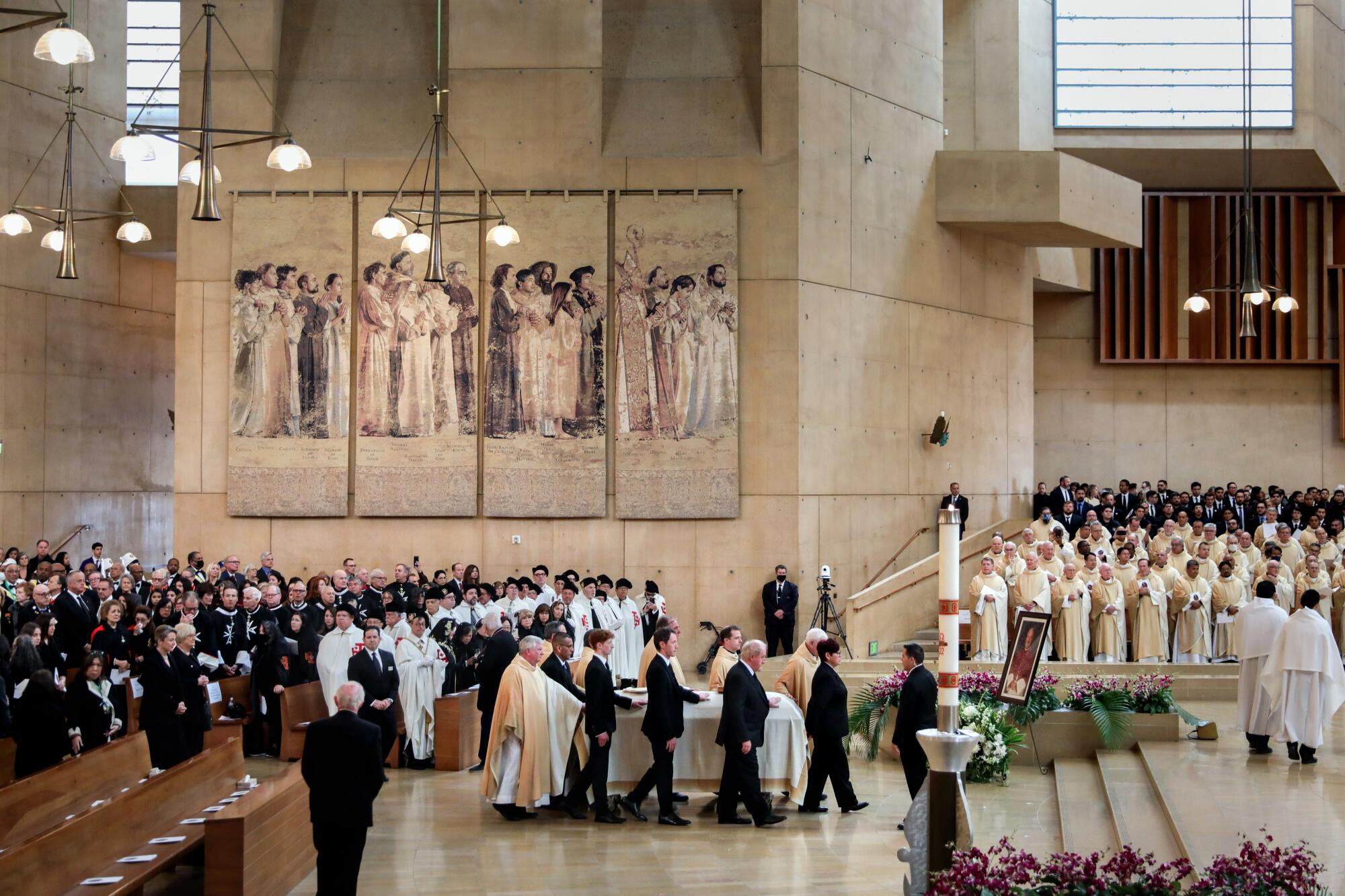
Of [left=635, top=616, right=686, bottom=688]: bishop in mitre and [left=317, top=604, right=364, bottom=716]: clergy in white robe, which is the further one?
[left=317, top=604, right=364, bottom=716]: clergy in white robe

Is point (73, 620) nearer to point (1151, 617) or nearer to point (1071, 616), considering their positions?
point (1071, 616)

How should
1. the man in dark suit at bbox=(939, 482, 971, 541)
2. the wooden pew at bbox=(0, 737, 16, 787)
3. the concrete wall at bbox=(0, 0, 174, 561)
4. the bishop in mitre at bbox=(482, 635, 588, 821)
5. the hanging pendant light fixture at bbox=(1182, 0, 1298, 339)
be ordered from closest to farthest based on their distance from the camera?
the wooden pew at bbox=(0, 737, 16, 787) → the bishop in mitre at bbox=(482, 635, 588, 821) → the hanging pendant light fixture at bbox=(1182, 0, 1298, 339) → the man in dark suit at bbox=(939, 482, 971, 541) → the concrete wall at bbox=(0, 0, 174, 561)

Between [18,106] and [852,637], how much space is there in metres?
15.4

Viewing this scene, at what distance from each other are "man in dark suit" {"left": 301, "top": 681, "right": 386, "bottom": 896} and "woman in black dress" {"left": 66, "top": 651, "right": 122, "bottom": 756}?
124 inches

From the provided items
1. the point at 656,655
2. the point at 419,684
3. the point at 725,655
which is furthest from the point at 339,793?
the point at 419,684

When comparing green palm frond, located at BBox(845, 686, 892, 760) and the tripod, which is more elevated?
the tripod

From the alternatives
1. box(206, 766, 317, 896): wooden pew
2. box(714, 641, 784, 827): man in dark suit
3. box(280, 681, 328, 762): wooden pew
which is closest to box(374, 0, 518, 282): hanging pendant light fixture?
box(280, 681, 328, 762): wooden pew

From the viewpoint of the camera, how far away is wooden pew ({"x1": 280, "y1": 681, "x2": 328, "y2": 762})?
1296 centimetres

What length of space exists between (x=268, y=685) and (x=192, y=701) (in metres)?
2.26

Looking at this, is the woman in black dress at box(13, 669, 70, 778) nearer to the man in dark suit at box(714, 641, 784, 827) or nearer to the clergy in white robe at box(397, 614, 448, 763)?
the clergy in white robe at box(397, 614, 448, 763)

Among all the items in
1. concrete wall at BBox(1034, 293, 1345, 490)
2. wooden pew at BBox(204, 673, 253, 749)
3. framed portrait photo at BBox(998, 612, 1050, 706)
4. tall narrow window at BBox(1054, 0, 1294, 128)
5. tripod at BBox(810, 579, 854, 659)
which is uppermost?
tall narrow window at BBox(1054, 0, 1294, 128)

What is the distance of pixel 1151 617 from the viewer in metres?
17.5

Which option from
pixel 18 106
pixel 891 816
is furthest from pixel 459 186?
pixel 891 816

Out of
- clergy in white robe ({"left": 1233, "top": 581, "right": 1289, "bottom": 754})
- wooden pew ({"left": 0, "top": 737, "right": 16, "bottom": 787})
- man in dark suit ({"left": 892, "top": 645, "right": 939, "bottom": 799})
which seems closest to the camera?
wooden pew ({"left": 0, "top": 737, "right": 16, "bottom": 787})
